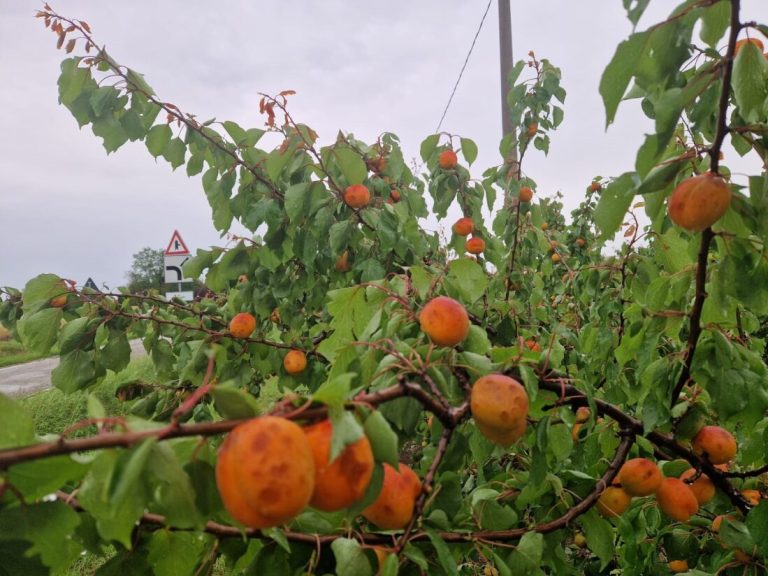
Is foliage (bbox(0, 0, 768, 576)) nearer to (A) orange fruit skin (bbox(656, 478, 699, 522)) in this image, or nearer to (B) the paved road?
(A) orange fruit skin (bbox(656, 478, 699, 522))

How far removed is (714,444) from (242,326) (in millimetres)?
1387

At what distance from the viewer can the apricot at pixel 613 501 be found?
42.7 inches

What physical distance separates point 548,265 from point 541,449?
2.25 metres

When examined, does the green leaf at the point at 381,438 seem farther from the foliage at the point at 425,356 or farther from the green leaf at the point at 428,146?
the green leaf at the point at 428,146

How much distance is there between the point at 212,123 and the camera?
5.77 feet

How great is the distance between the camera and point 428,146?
6.67 feet

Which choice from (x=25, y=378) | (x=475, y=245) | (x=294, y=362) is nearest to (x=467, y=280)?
(x=294, y=362)

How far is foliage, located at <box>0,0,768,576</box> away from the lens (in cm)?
51

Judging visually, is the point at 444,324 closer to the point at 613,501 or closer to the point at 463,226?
the point at 613,501

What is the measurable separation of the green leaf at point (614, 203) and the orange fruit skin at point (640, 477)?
0.48 meters

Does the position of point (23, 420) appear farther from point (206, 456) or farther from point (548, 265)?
point (548, 265)

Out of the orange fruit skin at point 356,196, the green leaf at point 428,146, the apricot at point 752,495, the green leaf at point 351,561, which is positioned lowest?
the apricot at point 752,495

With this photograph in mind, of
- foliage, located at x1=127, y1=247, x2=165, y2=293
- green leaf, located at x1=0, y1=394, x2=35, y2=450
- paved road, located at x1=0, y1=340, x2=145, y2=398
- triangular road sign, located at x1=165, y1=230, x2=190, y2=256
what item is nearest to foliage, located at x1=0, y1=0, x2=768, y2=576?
green leaf, located at x1=0, y1=394, x2=35, y2=450

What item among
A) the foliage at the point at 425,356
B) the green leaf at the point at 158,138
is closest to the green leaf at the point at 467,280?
the foliage at the point at 425,356
